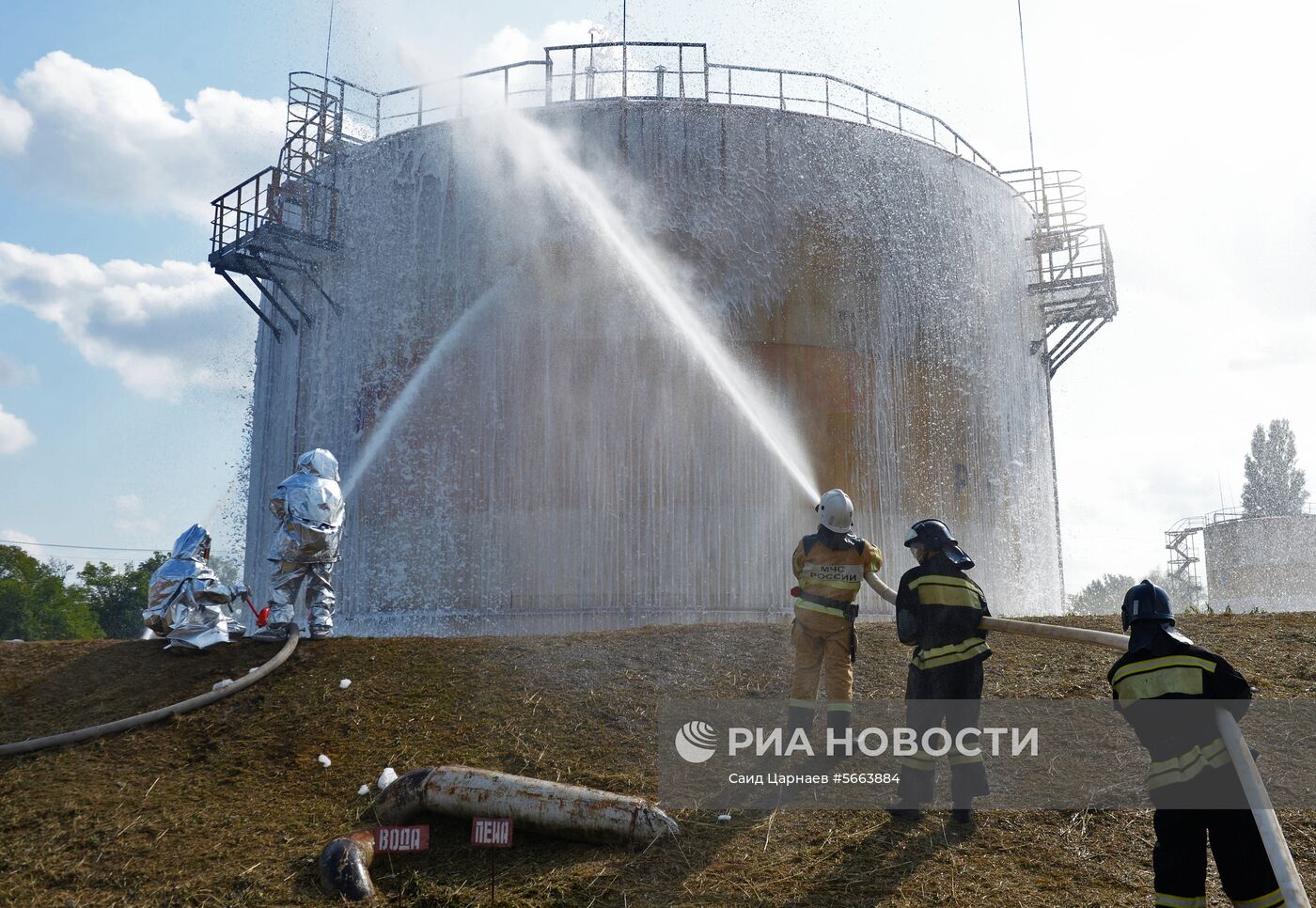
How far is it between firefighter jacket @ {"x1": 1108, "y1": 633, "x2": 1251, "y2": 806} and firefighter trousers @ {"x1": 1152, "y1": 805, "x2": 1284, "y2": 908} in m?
0.11

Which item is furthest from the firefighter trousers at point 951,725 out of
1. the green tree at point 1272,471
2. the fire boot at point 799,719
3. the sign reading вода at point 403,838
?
the green tree at point 1272,471

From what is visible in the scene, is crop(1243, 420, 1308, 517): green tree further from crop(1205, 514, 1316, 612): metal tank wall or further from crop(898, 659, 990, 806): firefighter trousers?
crop(898, 659, 990, 806): firefighter trousers

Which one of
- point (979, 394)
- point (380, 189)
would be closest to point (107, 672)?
point (380, 189)

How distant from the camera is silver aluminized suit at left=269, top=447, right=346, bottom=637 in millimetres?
9961

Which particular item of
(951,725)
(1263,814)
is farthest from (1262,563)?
(1263,814)

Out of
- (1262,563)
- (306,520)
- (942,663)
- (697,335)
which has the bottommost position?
(942,663)

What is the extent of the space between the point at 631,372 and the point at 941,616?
9.86 metres

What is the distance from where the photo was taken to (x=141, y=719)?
25.2 ft

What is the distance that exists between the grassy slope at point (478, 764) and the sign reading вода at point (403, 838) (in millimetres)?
539

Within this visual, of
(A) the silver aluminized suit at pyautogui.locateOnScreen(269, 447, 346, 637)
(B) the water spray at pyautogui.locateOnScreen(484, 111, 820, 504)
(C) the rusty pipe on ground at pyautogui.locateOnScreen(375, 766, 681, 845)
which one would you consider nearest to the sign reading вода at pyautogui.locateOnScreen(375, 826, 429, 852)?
(C) the rusty pipe on ground at pyautogui.locateOnScreen(375, 766, 681, 845)

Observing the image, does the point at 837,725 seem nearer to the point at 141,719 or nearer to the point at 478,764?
the point at 478,764

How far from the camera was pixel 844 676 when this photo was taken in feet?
23.3

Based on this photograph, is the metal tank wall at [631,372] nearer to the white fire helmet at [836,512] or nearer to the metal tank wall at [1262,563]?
the white fire helmet at [836,512]

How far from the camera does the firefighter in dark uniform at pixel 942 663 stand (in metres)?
5.95
